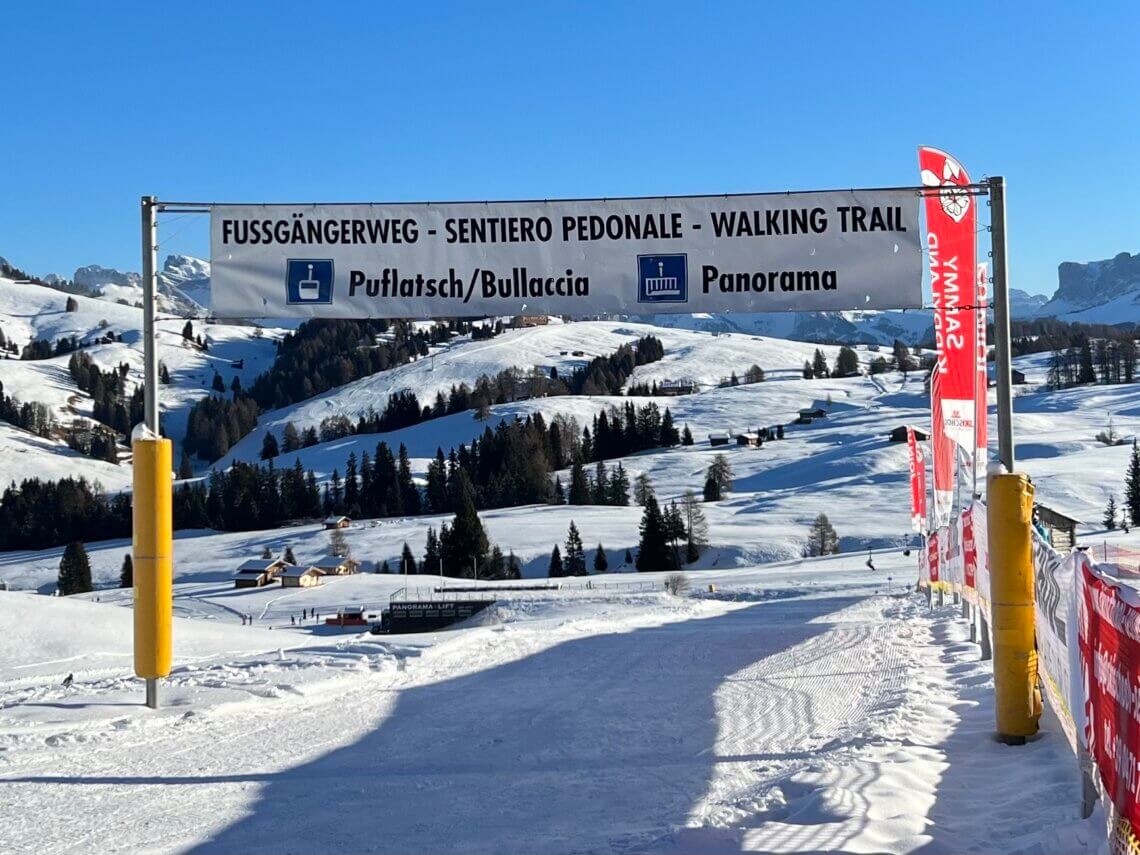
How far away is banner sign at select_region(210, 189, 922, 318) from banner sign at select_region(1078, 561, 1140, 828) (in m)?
4.78

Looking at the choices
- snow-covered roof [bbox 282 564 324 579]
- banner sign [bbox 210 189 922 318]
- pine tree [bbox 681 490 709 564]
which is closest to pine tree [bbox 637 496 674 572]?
pine tree [bbox 681 490 709 564]

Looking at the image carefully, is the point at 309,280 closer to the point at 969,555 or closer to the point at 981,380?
the point at 981,380

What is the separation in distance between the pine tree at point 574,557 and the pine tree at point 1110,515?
3471 centimetres

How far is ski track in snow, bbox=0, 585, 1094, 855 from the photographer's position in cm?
557

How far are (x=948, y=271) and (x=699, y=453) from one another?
124855 mm

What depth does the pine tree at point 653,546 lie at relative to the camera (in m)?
75.4

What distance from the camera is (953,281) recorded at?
11.7m

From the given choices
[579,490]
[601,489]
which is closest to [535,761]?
[579,490]

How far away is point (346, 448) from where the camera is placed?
162m

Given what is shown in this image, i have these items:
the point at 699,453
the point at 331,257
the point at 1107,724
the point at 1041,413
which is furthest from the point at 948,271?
the point at 1041,413

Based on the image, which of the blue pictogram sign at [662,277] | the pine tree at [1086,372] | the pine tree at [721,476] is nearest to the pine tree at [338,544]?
the pine tree at [721,476]

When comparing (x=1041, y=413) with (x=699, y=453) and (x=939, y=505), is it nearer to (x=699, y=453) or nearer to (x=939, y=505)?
(x=699, y=453)

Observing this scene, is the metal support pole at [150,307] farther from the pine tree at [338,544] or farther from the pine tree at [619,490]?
the pine tree at [619,490]

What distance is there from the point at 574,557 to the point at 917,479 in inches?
2067
